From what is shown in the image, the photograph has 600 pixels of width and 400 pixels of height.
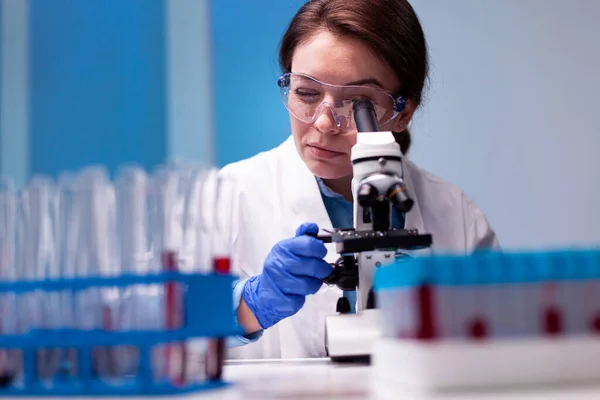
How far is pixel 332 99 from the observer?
190 centimetres

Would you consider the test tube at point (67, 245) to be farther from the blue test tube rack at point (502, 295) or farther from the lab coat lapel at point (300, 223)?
the lab coat lapel at point (300, 223)

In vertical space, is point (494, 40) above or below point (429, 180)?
above

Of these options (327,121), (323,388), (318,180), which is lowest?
(323,388)

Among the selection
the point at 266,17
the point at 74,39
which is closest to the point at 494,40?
the point at 266,17

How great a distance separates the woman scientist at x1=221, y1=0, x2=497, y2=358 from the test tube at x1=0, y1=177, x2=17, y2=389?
31.7 inches

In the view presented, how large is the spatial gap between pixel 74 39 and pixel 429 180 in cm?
234

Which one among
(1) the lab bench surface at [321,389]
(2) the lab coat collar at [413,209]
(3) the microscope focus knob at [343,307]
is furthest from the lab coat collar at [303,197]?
(1) the lab bench surface at [321,389]

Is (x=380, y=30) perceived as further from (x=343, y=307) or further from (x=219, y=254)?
(x=219, y=254)

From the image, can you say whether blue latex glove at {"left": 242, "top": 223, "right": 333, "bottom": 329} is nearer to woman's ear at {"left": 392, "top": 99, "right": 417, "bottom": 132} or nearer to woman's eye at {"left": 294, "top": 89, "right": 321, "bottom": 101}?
woman's eye at {"left": 294, "top": 89, "right": 321, "bottom": 101}

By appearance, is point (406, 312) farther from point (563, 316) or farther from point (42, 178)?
point (42, 178)

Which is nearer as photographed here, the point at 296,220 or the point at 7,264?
the point at 7,264

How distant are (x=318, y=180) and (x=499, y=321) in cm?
151

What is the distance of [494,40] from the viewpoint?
3367 millimetres

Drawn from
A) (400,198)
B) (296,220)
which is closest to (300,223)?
(296,220)
